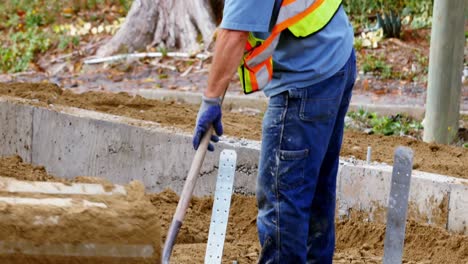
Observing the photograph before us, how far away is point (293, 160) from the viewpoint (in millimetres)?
4695

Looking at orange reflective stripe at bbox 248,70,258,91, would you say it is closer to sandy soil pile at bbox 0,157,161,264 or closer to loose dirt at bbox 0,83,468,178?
sandy soil pile at bbox 0,157,161,264

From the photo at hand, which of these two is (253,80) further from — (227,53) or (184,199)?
(184,199)

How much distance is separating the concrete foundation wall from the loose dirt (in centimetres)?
26

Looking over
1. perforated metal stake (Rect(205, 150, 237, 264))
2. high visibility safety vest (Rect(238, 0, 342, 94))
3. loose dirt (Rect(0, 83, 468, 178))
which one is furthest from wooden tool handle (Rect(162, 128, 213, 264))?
loose dirt (Rect(0, 83, 468, 178))

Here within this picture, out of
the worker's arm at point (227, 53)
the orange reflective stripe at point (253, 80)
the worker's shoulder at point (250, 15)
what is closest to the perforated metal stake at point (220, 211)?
the orange reflective stripe at point (253, 80)

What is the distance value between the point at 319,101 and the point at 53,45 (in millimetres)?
9836

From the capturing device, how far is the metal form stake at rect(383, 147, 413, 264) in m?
4.56

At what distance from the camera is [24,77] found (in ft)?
40.8

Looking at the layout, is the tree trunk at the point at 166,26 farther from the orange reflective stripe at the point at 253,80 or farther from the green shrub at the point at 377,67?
the orange reflective stripe at the point at 253,80

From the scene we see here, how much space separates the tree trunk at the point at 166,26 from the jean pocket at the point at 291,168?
8.01 metres

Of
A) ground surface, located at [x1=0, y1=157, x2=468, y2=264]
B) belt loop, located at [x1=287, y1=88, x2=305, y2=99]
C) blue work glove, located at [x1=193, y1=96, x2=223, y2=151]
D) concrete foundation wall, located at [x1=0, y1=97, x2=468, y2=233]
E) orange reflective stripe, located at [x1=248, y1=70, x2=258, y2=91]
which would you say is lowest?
ground surface, located at [x1=0, y1=157, x2=468, y2=264]

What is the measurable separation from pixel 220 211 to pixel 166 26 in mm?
8248

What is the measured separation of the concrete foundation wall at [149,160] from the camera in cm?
583

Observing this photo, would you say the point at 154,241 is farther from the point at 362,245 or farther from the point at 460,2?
the point at 460,2
